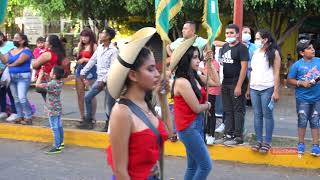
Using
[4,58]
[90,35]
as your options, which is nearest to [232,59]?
[90,35]

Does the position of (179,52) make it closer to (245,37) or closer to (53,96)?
(53,96)

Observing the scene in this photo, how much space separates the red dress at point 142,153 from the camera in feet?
9.17

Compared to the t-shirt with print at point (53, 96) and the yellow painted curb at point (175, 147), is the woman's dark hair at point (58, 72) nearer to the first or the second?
the t-shirt with print at point (53, 96)

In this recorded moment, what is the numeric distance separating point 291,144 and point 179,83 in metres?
3.47

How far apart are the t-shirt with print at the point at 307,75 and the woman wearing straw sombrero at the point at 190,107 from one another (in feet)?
7.32

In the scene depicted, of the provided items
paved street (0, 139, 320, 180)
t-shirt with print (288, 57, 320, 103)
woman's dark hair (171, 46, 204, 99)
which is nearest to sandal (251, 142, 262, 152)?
paved street (0, 139, 320, 180)

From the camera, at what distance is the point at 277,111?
38.0 ft

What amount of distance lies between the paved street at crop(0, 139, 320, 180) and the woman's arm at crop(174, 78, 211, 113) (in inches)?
72.9

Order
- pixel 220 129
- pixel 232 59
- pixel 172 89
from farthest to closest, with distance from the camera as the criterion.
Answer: pixel 220 129, pixel 232 59, pixel 172 89

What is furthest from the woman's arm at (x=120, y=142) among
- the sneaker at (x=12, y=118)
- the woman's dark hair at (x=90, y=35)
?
the sneaker at (x=12, y=118)

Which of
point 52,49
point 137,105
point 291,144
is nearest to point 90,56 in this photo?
point 52,49

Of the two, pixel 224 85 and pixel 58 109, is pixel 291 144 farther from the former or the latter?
pixel 58 109

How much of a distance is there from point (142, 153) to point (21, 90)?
239 inches

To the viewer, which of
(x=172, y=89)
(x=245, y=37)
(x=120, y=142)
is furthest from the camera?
(x=245, y=37)
